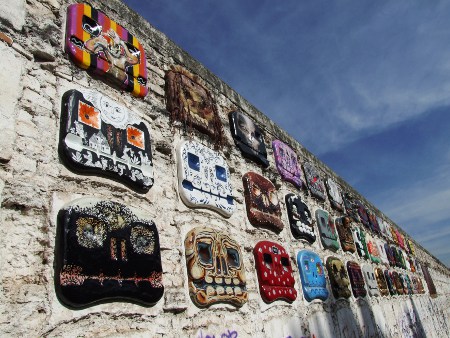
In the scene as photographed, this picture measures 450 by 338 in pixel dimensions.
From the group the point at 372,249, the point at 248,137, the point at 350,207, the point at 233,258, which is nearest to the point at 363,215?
the point at 372,249

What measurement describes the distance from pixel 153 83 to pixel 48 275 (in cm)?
143

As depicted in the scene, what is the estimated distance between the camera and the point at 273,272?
104 inches

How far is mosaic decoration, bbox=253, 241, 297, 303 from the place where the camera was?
98.4 inches

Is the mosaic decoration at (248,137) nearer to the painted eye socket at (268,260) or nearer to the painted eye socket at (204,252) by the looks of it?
the painted eye socket at (268,260)

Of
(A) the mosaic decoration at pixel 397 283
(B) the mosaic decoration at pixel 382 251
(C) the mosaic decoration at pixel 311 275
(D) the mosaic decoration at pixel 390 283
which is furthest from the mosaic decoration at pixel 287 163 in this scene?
(A) the mosaic decoration at pixel 397 283

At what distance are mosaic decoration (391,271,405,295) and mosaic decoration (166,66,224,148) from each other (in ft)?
15.5

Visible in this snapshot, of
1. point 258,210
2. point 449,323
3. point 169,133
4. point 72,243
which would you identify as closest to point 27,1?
point 169,133

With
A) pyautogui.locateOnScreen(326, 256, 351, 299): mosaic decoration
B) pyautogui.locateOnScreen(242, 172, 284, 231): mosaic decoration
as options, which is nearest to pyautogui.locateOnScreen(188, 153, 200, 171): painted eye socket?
pyautogui.locateOnScreen(242, 172, 284, 231): mosaic decoration

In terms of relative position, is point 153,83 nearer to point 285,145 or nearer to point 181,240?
point 181,240

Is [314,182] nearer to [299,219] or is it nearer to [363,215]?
[299,219]

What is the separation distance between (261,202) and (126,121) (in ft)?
4.65

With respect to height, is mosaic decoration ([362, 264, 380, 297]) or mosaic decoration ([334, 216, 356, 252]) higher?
mosaic decoration ([334, 216, 356, 252])

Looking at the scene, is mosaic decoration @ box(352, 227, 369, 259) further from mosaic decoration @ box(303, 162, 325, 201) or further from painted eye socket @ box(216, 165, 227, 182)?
painted eye socket @ box(216, 165, 227, 182)

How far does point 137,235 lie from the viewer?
166 cm
